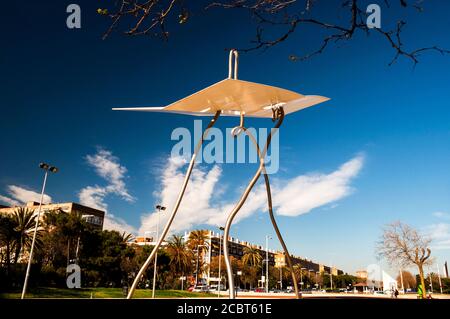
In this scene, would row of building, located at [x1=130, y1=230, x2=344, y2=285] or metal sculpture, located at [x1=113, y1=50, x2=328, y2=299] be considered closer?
metal sculpture, located at [x1=113, y1=50, x2=328, y2=299]

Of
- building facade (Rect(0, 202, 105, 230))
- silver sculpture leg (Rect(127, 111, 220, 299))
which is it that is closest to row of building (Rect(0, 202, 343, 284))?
building facade (Rect(0, 202, 105, 230))

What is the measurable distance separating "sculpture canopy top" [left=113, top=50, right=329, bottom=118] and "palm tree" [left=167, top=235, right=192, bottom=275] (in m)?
45.8

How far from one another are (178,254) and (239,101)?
4680 centimetres

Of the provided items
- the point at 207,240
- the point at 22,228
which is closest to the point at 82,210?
the point at 207,240

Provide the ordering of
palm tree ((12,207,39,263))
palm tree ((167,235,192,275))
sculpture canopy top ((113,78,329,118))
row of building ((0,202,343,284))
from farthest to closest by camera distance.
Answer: row of building ((0,202,343,284)), palm tree ((167,235,192,275)), palm tree ((12,207,39,263)), sculpture canopy top ((113,78,329,118))

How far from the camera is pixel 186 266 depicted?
52625mm

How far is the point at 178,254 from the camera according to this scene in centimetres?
5094

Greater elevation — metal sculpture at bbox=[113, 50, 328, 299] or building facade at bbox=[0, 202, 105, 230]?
building facade at bbox=[0, 202, 105, 230]

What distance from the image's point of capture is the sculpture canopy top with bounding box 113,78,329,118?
6.34 m

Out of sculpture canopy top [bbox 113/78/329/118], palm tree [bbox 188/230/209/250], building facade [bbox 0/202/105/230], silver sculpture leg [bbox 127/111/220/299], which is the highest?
building facade [bbox 0/202/105/230]

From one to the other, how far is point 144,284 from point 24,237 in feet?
82.1

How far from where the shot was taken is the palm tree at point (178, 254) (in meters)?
51.1

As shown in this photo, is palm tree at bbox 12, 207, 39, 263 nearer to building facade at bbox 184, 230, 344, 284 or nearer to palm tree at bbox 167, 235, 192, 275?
palm tree at bbox 167, 235, 192, 275
